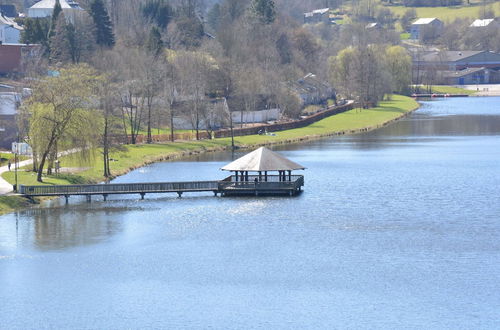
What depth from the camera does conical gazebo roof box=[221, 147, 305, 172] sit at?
76.6 metres

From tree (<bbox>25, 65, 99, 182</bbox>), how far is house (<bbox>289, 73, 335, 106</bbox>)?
72441mm

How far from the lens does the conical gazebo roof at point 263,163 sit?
76562 mm

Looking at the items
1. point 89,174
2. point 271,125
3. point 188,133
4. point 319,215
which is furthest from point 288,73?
A: point 319,215

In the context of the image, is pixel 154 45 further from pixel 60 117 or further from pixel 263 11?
pixel 60 117

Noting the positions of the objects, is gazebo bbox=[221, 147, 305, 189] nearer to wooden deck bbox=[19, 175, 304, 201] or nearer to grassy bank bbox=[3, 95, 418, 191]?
wooden deck bbox=[19, 175, 304, 201]

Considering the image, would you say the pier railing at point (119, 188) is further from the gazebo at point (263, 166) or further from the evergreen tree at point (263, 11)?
the evergreen tree at point (263, 11)

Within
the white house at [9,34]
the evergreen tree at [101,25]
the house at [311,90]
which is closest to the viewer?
the evergreen tree at [101,25]

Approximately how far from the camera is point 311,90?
16788cm

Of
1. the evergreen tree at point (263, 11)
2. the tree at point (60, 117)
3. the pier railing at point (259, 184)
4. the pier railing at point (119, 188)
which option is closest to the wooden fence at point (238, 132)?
the tree at point (60, 117)

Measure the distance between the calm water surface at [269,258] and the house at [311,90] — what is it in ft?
242

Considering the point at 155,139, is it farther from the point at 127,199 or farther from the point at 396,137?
the point at 127,199

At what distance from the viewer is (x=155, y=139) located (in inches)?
4520

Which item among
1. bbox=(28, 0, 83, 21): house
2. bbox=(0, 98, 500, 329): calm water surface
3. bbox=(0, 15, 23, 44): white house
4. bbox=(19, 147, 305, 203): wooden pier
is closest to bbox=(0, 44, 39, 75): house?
bbox=(0, 15, 23, 44): white house

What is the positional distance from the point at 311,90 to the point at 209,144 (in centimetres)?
5748
